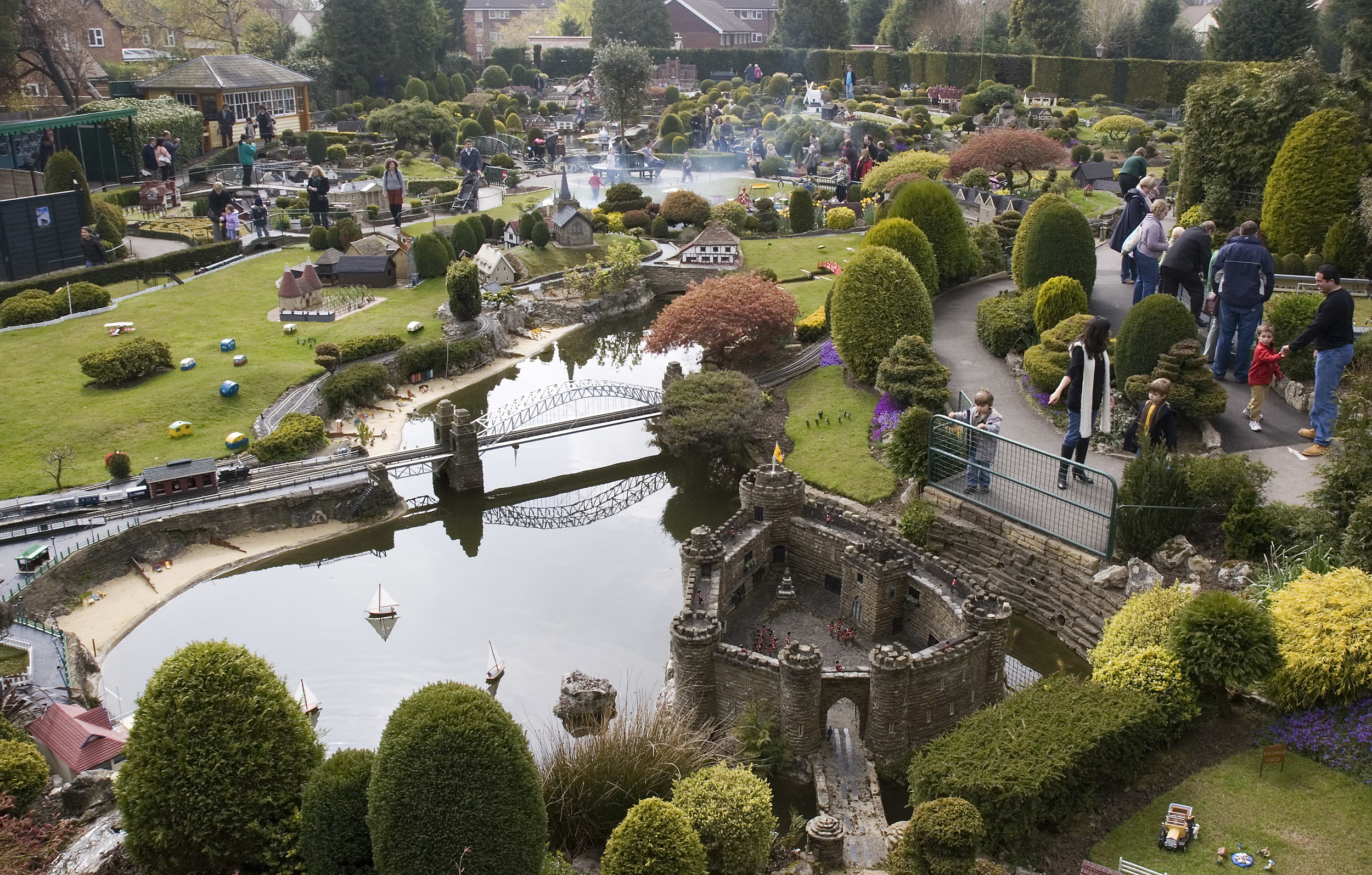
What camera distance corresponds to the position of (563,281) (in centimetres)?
4606

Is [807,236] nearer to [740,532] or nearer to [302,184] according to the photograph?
[302,184]

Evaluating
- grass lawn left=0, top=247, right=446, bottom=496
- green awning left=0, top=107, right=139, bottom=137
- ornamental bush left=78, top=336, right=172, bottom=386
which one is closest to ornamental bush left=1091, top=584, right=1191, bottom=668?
grass lawn left=0, top=247, right=446, bottom=496

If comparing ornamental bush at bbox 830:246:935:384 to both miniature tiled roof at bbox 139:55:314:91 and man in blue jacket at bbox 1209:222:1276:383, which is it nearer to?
man in blue jacket at bbox 1209:222:1276:383

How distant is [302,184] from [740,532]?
41195mm

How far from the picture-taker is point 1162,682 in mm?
16516

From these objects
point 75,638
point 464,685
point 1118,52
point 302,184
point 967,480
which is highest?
point 1118,52

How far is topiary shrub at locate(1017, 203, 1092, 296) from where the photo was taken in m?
31.5

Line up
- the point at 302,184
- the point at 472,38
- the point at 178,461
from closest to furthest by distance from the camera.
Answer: the point at 178,461 < the point at 302,184 < the point at 472,38

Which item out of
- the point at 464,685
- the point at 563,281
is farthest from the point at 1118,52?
the point at 464,685

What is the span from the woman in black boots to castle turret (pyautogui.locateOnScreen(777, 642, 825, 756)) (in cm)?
679

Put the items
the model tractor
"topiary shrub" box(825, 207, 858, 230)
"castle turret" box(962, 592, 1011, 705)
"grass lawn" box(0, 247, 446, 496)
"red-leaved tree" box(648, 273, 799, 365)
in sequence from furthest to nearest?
"topiary shrub" box(825, 207, 858, 230) < "red-leaved tree" box(648, 273, 799, 365) < "grass lawn" box(0, 247, 446, 496) < "castle turret" box(962, 592, 1011, 705) < the model tractor

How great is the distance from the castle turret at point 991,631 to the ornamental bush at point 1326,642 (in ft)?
13.9

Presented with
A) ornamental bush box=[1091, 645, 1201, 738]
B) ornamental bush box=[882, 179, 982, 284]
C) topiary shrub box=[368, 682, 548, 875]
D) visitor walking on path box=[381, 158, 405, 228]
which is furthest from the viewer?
visitor walking on path box=[381, 158, 405, 228]

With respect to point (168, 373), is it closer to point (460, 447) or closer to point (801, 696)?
point (460, 447)
